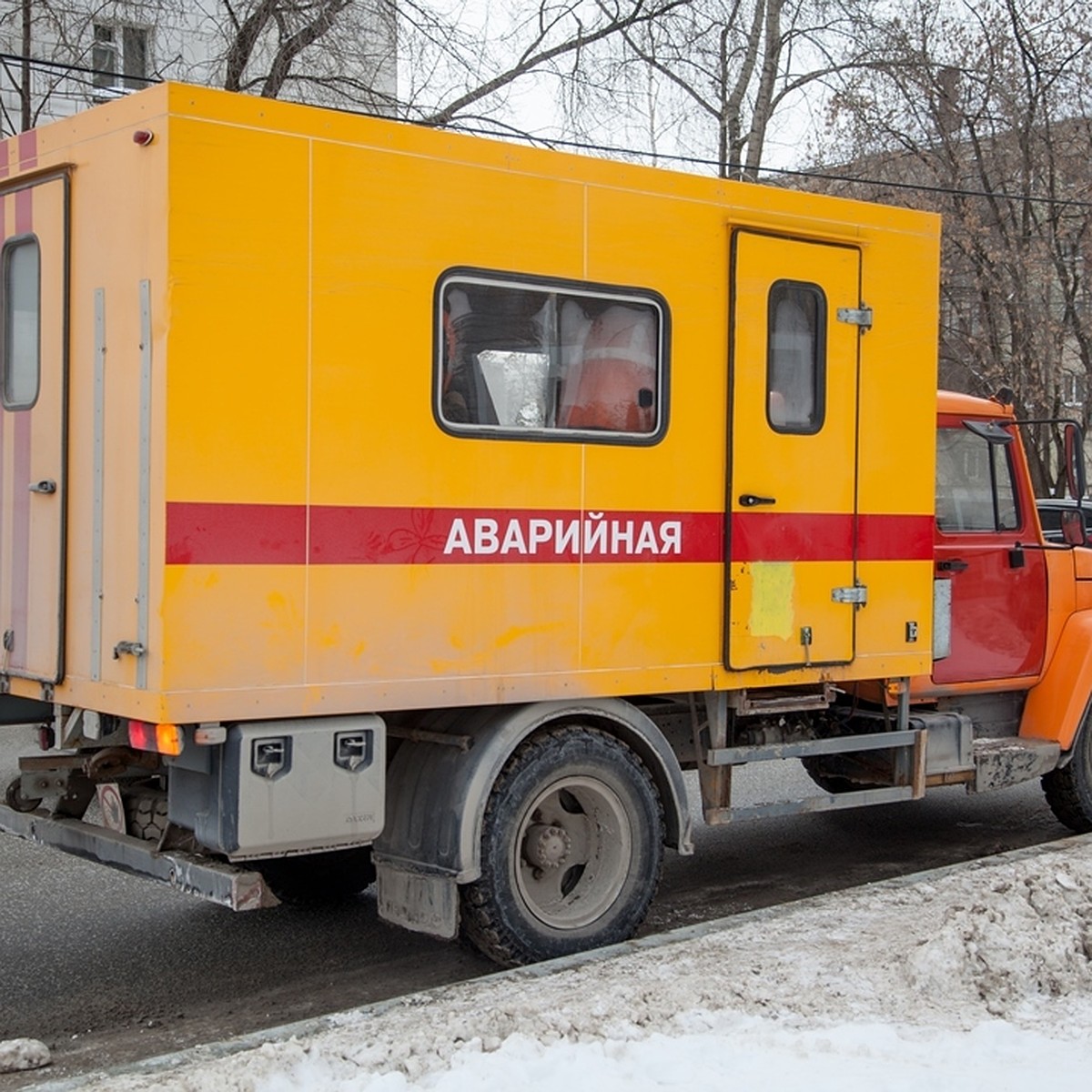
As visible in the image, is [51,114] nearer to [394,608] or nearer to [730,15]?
[730,15]

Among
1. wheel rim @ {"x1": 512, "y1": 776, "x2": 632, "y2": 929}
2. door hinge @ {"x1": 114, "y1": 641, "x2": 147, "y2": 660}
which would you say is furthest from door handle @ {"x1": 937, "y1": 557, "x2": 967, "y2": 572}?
door hinge @ {"x1": 114, "y1": 641, "x2": 147, "y2": 660}

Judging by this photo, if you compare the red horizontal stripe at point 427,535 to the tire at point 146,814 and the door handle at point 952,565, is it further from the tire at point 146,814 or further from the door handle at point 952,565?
the door handle at point 952,565

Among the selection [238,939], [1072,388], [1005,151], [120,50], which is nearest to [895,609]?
[238,939]

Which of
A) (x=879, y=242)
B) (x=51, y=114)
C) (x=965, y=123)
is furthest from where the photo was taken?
(x=965, y=123)

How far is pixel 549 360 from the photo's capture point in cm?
597

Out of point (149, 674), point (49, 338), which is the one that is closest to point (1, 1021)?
point (149, 674)

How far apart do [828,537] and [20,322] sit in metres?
3.47

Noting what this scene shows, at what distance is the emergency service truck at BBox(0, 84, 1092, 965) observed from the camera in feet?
16.7

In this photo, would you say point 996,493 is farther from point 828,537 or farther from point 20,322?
point 20,322

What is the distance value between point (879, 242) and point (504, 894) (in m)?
3.43

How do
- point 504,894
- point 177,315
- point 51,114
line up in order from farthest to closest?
point 51,114
point 504,894
point 177,315

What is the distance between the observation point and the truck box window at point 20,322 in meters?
5.70

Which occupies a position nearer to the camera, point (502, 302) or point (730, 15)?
point (502, 302)

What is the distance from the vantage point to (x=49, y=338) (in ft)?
18.3
